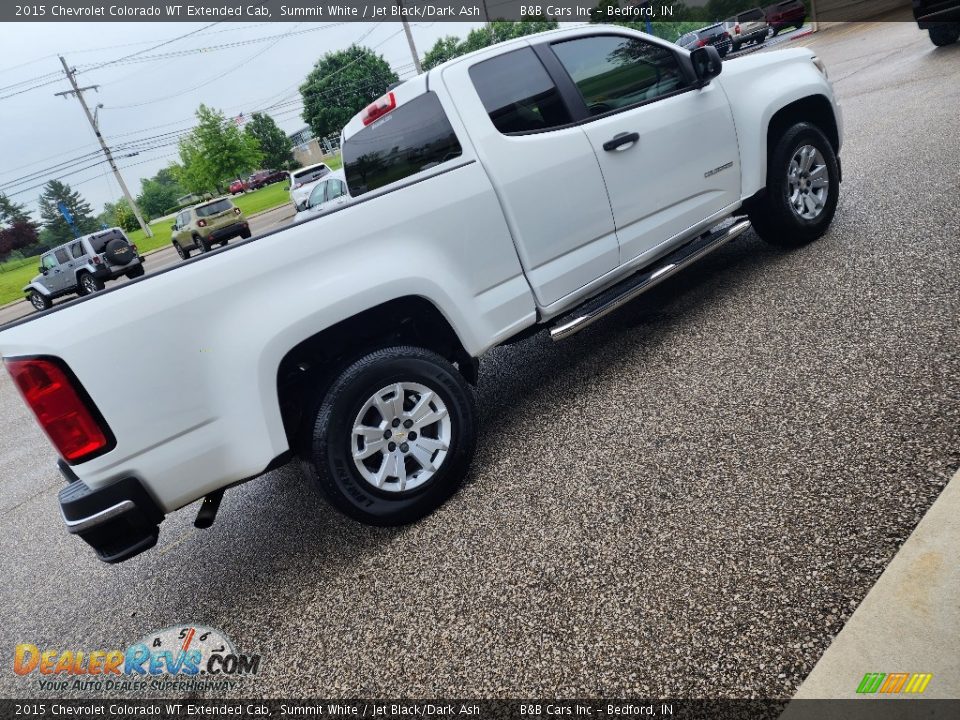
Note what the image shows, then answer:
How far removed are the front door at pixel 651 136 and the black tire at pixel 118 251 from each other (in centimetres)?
1815

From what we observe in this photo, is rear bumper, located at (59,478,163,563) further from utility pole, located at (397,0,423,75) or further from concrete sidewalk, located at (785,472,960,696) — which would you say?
utility pole, located at (397,0,423,75)

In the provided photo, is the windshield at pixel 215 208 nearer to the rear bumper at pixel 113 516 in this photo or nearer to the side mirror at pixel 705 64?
the side mirror at pixel 705 64

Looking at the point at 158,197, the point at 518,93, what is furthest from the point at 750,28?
the point at 158,197

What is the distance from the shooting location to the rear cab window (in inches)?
139

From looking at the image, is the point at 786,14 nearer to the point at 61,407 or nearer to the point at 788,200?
the point at 788,200

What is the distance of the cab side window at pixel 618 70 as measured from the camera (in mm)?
3898

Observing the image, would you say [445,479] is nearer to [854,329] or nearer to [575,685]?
[575,685]

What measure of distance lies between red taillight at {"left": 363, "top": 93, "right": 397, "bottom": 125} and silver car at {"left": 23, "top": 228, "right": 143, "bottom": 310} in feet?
56.8

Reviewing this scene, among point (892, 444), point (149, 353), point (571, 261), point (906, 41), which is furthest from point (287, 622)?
point (906, 41)

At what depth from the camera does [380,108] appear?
390 centimetres

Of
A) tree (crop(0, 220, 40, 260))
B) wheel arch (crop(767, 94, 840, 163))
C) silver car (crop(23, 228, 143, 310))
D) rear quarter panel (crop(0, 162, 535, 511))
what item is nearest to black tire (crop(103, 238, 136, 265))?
silver car (crop(23, 228, 143, 310))

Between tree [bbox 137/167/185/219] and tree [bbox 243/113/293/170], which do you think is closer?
tree [bbox 243/113/293/170]

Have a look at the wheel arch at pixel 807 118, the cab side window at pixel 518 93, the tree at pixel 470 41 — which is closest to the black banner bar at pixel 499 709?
the cab side window at pixel 518 93

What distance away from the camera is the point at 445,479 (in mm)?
3201
